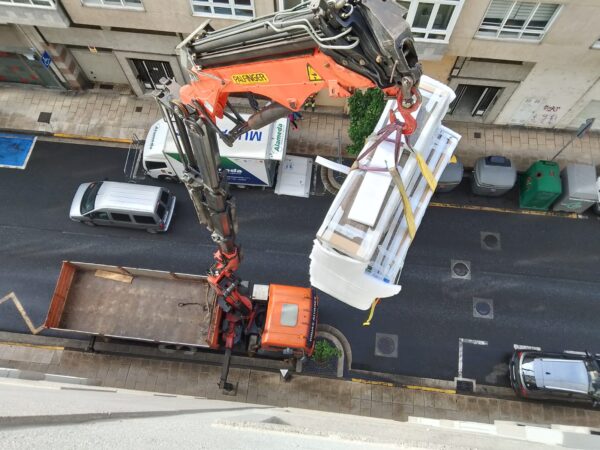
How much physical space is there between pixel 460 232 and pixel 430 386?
7.03 metres

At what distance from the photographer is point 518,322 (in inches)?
789

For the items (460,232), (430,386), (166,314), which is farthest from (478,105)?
(166,314)

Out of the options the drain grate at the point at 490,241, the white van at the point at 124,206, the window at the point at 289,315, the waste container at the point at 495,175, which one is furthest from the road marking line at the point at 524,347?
the white van at the point at 124,206

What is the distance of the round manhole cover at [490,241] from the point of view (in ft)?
71.1

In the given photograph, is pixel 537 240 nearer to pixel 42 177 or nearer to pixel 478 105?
pixel 478 105

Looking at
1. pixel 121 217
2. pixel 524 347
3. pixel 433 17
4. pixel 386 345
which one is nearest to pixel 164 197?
pixel 121 217

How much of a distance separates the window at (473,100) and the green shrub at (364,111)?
19.2 ft

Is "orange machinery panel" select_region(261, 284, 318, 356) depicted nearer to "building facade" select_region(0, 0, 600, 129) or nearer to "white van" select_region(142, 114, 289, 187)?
"white van" select_region(142, 114, 289, 187)

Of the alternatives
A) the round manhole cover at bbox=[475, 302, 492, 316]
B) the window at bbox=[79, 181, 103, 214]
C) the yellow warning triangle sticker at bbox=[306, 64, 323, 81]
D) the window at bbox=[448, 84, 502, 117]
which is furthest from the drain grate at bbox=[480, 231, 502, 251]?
the window at bbox=[79, 181, 103, 214]

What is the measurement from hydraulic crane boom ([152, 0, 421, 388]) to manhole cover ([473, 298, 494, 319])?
11606mm

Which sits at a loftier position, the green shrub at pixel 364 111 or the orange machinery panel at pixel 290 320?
the green shrub at pixel 364 111

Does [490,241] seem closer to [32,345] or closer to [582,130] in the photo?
[582,130]

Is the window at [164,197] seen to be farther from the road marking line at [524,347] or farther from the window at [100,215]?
the road marking line at [524,347]

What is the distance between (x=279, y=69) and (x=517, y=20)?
43.8ft
